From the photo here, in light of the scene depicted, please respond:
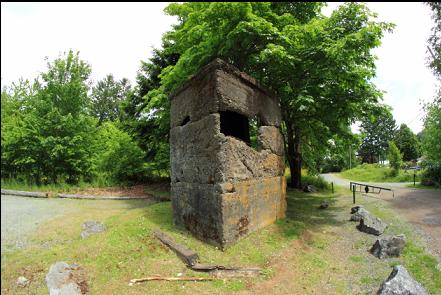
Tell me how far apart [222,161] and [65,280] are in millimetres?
3752

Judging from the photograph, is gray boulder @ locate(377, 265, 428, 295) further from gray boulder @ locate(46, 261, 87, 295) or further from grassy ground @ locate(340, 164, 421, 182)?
grassy ground @ locate(340, 164, 421, 182)

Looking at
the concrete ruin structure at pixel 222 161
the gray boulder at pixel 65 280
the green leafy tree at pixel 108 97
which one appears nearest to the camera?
the gray boulder at pixel 65 280

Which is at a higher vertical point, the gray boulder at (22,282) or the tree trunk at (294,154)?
the tree trunk at (294,154)

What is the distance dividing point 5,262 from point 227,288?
452 centimetres

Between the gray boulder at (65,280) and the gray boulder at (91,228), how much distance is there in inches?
79.1

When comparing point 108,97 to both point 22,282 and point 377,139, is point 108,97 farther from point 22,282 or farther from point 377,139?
point 377,139

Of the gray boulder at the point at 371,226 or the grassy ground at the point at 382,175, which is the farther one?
the grassy ground at the point at 382,175

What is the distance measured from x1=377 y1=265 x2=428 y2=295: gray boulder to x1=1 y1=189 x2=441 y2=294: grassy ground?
1.89ft

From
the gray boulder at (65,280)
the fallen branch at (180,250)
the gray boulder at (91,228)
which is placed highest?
the gray boulder at (91,228)

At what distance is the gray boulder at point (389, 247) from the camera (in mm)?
6336

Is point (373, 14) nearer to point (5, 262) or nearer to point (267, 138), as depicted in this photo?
point (267, 138)

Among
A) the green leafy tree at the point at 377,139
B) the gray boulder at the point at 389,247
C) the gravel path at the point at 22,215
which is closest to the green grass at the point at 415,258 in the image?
the gray boulder at the point at 389,247

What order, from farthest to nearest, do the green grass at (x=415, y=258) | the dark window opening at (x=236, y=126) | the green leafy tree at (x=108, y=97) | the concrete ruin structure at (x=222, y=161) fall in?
the green leafy tree at (x=108, y=97) → the dark window opening at (x=236, y=126) → the concrete ruin structure at (x=222, y=161) → the green grass at (x=415, y=258)

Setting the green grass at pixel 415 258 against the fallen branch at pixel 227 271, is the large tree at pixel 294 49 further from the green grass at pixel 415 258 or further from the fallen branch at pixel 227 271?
the fallen branch at pixel 227 271
